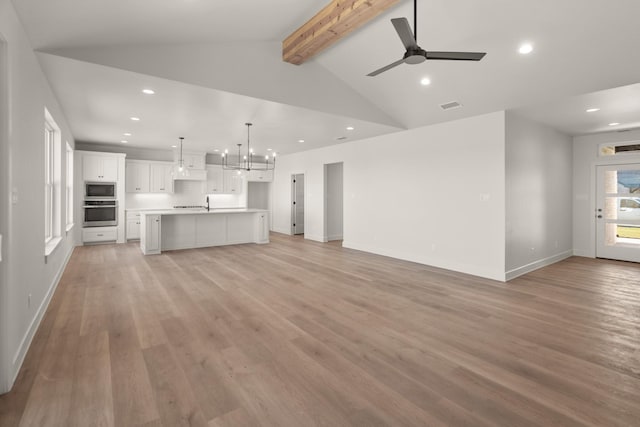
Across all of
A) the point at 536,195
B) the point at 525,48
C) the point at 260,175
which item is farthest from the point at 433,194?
the point at 260,175

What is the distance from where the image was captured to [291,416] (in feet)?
6.09

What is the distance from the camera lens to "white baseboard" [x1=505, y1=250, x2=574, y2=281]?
5.07 metres

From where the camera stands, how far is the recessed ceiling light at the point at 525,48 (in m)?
3.60

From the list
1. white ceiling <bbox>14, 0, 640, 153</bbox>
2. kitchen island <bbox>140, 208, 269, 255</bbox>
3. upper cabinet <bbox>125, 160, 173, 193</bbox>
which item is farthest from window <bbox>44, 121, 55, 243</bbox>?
upper cabinet <bbox>125, 160, 173, 193</bbox>

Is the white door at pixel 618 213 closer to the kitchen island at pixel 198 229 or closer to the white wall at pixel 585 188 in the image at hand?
the white wall at pixel 585 188

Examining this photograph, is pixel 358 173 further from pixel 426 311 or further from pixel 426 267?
pixel 426 311

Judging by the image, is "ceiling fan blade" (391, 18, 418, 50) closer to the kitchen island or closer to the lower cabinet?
the kitchen island

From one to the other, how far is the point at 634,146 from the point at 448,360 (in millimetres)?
7026

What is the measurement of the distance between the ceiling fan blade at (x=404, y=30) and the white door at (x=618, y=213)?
6659 mm

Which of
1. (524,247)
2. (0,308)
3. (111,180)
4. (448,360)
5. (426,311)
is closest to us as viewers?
(0,308)

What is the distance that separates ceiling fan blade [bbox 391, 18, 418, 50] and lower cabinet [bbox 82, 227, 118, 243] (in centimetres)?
852

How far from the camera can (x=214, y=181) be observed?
10203 mm

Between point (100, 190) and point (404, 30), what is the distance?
8.42 m

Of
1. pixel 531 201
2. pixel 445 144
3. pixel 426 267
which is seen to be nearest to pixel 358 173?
pixel 445 144
